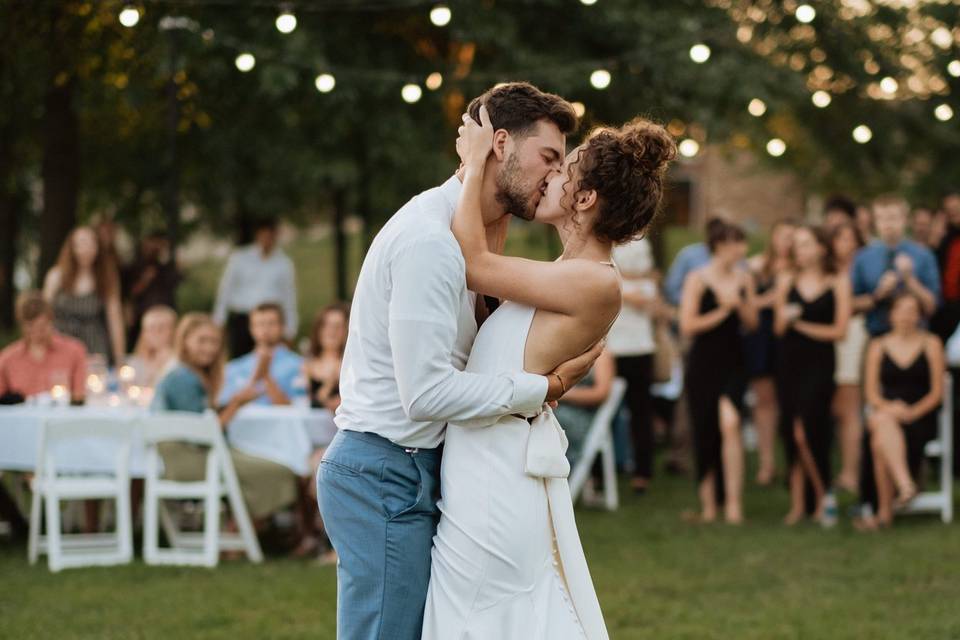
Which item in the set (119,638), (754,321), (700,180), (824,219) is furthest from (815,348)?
(700,180)

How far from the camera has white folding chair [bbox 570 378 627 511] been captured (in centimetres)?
955

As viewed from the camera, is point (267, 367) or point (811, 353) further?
point (811, 353)

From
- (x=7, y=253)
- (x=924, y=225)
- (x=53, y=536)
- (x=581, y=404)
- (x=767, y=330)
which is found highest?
(x=7, y=253)

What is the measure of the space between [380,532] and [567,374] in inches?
23.1

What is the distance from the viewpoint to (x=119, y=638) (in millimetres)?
6125

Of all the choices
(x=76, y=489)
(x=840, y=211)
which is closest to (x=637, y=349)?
(x=840, y=211)

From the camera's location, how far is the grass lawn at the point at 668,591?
6.30 m

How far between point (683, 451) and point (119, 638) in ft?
21.5

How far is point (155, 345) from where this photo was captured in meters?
9.53

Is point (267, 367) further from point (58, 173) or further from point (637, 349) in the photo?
point (58, 173)

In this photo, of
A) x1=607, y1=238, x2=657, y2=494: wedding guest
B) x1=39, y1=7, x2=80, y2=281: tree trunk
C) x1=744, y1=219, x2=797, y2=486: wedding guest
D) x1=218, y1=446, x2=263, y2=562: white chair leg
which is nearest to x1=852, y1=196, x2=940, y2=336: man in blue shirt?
x1=744, y1=219, x2=797, y2=486: wedding guest

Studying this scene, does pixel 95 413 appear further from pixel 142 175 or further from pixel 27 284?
pixel 27 284

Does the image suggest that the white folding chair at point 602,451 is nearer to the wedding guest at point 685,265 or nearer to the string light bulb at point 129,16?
the wedding guest at point 685,265

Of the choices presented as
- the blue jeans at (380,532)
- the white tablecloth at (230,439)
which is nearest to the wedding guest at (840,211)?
the white tablecloth at (230,439)
